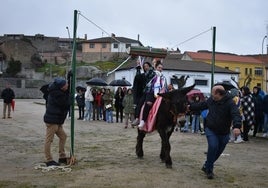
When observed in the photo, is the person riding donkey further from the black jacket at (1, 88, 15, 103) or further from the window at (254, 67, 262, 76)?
the window at (254, 67, 262, 76)

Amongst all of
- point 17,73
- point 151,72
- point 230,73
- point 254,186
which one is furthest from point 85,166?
point 17,73

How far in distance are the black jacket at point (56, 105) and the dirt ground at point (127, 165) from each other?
108 centimetres

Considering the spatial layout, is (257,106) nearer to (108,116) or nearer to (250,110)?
(250,110)

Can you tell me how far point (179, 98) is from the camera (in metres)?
9.59

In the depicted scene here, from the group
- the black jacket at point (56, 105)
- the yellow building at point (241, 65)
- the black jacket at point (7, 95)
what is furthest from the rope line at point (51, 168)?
the yellow building at point (241, 65)

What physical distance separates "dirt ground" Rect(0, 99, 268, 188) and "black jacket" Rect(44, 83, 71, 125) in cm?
108

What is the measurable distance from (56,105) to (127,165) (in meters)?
2.06

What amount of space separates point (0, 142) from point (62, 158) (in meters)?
4.55

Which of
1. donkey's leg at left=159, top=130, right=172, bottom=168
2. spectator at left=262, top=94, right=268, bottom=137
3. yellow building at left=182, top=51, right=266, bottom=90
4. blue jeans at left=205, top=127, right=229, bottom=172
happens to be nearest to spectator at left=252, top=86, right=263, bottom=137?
spectator at left=262, top=94, right=268, bottom=137

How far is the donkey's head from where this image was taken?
375 inches

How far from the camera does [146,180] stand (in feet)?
27.0

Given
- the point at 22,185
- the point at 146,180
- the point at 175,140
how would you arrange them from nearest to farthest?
1. the point at 22,185
2. the point at 146,180
3. the point at 175,140

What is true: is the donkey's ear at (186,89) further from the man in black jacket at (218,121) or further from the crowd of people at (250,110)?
the crowd of people at (250,110)

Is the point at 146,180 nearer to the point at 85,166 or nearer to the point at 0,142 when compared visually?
the point at 85,166
